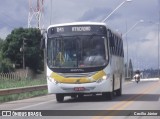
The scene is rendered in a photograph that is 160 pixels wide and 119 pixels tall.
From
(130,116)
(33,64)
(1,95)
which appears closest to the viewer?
(130,116)

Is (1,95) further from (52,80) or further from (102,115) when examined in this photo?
(102,115)

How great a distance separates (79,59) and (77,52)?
31cm

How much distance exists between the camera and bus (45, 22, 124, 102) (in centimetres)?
2288

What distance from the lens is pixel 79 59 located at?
75.5ft

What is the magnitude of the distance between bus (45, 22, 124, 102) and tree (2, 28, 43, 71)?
191ft

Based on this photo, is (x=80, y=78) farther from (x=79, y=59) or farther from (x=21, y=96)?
(x=21, y=96)

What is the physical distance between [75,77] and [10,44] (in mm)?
62195

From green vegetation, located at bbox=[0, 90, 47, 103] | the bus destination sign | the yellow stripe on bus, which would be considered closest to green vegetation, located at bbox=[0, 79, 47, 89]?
green vegetation, located at bbox=[0, 90, 47, 103]

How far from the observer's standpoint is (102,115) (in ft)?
53.4

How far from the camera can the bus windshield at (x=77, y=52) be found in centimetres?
2295

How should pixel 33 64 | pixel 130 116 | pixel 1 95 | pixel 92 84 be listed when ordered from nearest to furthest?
pixel 130 116, pixel 92 84, pixel 1 95, pixel 33 64

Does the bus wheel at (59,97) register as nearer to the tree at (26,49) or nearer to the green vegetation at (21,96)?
the green vegetation at (21,96)

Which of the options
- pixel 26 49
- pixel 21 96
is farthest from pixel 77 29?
pixel 26 49

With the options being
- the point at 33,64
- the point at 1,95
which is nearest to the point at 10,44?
the point at 33,64
